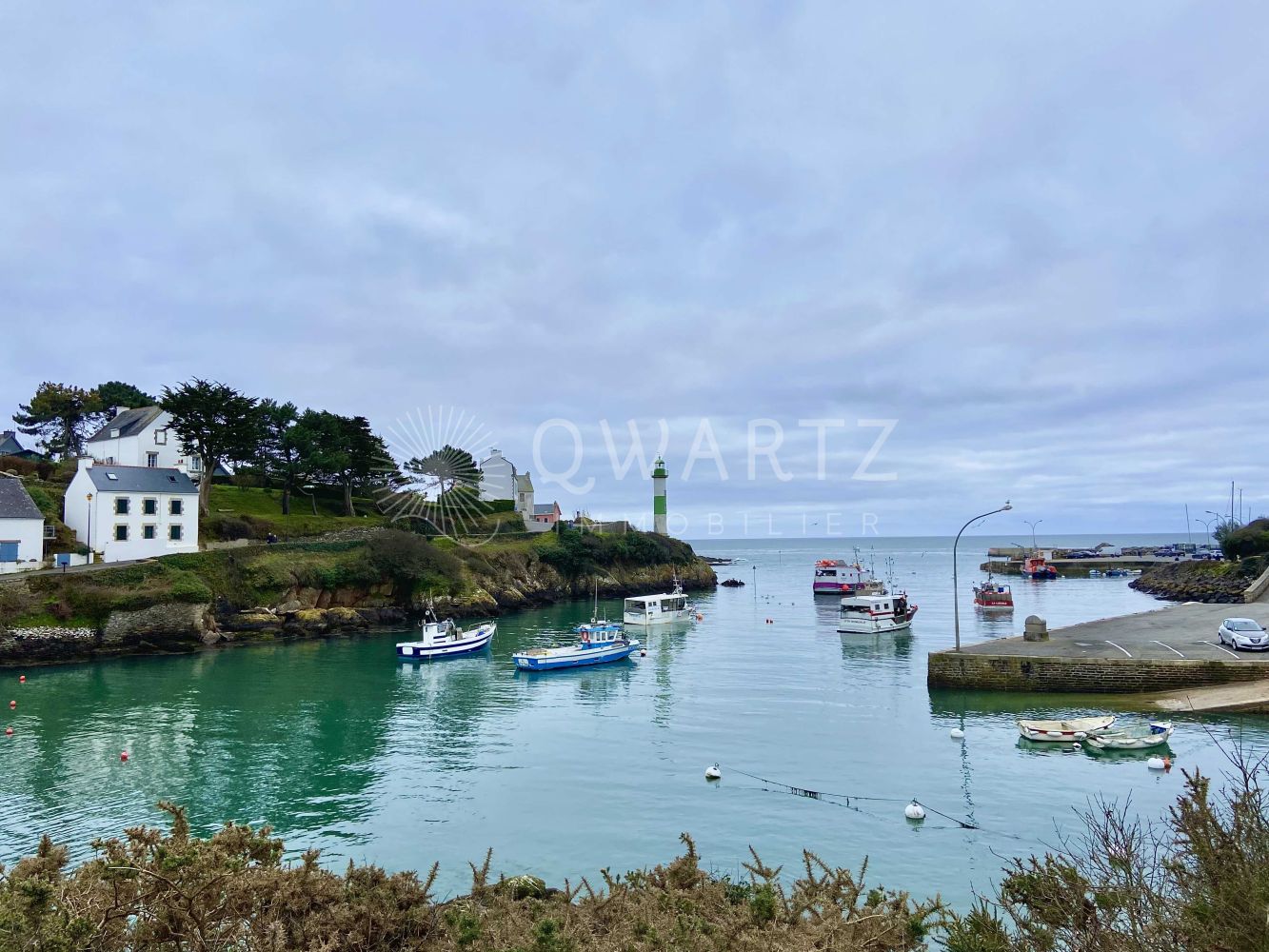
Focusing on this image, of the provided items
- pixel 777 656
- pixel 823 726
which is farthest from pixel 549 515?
pixel 823 726

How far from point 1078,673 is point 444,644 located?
137 feet

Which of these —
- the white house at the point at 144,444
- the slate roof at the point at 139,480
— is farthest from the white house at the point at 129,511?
the white house at the point at 144,444

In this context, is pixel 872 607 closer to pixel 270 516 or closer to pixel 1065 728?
pixel 1065 728

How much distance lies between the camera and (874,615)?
70000 mm

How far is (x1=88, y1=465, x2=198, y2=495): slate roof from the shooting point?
210ft

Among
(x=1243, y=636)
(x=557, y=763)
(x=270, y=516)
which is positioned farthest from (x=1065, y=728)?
(x=270, y=516)

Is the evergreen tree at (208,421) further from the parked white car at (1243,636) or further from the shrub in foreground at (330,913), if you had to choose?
the parked white car at (1243,636)

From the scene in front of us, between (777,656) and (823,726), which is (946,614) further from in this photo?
(823,726)

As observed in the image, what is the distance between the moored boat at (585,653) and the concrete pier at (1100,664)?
24.0 metres

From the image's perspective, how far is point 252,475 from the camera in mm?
105438

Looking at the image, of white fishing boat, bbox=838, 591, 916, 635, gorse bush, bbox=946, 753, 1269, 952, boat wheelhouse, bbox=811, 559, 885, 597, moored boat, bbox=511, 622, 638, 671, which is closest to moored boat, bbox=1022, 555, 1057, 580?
boat wheelhouse, bbox=811, 559, 885, 597

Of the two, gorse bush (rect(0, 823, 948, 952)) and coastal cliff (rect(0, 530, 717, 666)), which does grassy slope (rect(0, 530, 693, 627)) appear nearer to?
coastal cliff (rect(0, 530, 717, 666))

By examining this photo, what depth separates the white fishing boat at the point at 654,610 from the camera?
80250 mm

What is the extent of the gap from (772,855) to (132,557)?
207 ft
